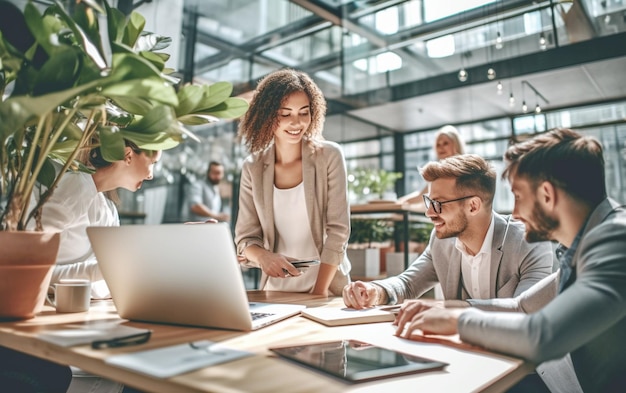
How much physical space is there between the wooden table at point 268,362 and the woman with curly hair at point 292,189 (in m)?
0.66

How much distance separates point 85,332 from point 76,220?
75 centimetres

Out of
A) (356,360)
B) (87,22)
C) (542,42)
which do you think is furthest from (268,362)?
(542,42)

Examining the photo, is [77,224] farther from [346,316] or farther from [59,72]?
[346,316]

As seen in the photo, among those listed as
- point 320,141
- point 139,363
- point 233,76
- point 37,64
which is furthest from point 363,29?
point 139,363

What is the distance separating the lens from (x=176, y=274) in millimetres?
845

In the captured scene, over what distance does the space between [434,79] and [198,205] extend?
14.0 ft

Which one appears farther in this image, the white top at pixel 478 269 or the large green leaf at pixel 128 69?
the white top at pixel 478 269

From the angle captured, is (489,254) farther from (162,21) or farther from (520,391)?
(162,21)

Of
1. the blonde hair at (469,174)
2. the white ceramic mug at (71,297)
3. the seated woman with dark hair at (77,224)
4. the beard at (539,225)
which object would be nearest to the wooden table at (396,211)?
the blonde hair at (469,174)

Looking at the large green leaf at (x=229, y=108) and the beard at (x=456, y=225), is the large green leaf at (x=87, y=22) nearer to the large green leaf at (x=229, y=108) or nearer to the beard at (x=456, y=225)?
the large green leaf at (x=229, y=108)

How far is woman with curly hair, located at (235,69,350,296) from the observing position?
165 centimetres

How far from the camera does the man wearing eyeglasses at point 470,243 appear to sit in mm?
1384

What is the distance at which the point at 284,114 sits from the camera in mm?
1648

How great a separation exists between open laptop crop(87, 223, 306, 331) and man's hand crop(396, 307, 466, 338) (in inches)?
12.3
